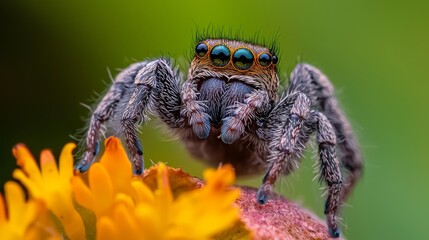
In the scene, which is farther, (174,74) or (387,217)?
(387,217)

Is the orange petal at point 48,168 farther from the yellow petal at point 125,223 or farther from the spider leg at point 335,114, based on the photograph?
the spider leg at point 335,114

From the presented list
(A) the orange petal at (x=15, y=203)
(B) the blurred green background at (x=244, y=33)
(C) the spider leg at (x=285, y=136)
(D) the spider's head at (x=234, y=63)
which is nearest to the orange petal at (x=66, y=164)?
(A) the orange petal at (x=15, y=203)

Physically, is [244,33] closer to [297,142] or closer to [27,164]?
[297,142]

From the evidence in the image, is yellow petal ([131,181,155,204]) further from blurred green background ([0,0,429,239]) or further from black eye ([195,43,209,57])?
blurred green background ([0,0,429,239])

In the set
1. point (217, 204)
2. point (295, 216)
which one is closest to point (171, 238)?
point (217, 204)

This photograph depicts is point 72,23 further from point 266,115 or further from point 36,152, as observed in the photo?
point 266,115

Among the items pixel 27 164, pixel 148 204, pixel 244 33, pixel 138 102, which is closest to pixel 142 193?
pixel 148 204

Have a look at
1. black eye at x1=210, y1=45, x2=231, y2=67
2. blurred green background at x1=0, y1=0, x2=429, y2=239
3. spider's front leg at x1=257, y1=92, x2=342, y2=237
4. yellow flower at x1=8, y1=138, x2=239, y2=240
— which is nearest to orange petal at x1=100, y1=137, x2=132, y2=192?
yellow flower at x1=8, y1=138, x2=239, y2=240
